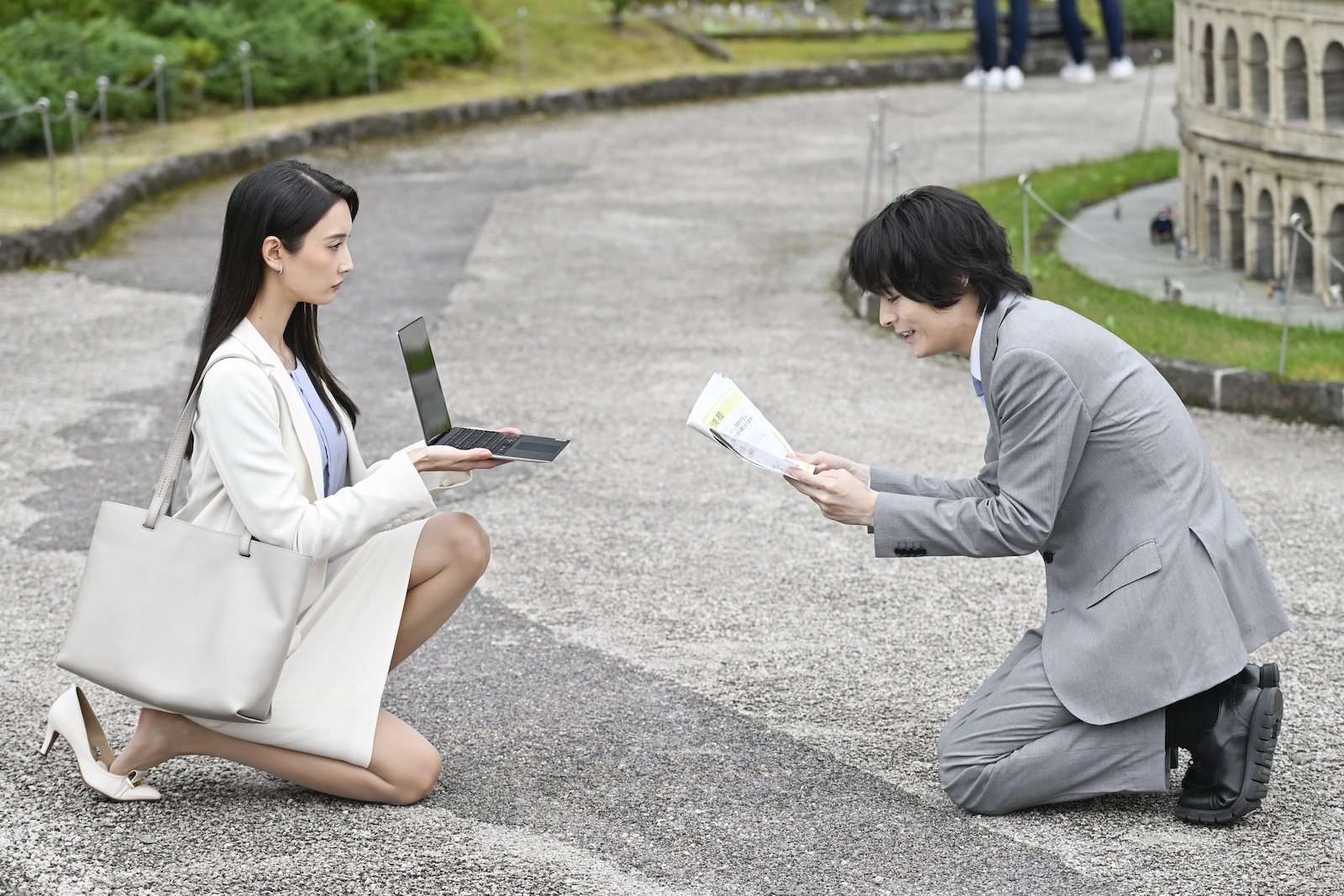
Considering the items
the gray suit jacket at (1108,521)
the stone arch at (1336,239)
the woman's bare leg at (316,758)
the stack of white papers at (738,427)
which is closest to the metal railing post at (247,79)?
the stone arch at (1336,239)

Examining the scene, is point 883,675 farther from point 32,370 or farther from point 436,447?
point 32,370

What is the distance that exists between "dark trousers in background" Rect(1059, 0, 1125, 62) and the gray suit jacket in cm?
1687

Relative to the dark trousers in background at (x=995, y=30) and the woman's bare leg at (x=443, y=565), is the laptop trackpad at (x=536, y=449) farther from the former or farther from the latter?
the dark trousers in background at (x=995, y=30)

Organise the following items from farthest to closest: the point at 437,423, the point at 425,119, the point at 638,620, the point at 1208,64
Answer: the point at 425,119 < the point at 1208,64 < the point at 638,620 < the point at 437,423

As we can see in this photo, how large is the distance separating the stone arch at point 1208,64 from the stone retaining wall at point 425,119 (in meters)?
7.59

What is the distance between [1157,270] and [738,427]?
21.4 feet

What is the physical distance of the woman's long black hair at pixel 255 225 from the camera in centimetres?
362

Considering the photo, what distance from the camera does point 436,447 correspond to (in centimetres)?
367

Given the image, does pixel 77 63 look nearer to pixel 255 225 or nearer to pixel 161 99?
pixel 161 99

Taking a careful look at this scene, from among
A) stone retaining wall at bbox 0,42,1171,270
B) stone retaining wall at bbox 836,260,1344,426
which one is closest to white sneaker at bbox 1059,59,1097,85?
stone retaining wall at bbox 0,42,1171,270

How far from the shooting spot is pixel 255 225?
3.62 meters

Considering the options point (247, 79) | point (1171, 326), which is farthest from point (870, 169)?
point (247, 79)

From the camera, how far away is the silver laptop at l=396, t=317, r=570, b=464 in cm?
370

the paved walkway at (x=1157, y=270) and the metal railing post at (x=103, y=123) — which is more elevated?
the metal railing post at (x=103, y=123)
